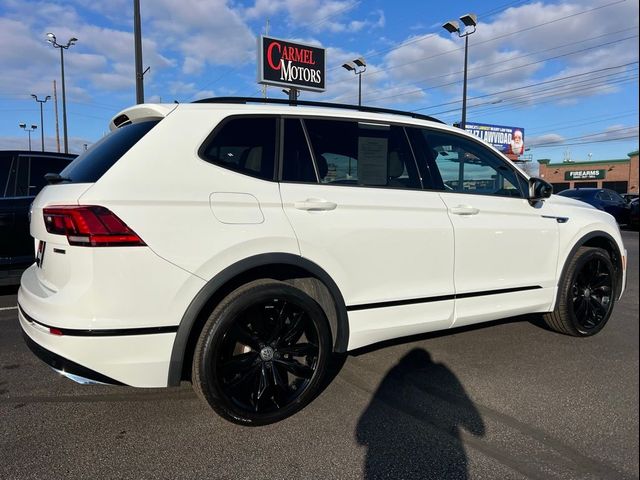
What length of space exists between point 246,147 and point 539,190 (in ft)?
8.25

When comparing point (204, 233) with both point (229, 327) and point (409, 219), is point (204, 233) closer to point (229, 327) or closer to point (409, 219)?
point (229, 327)

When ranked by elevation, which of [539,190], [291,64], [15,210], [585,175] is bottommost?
[15,210]

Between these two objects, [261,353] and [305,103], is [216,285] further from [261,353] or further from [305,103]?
[305,103]

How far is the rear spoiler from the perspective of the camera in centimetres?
283

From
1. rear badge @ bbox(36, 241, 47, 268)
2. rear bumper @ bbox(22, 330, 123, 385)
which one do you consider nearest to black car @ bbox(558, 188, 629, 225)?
rear badge @ bbox(36, 241, 47, 268)

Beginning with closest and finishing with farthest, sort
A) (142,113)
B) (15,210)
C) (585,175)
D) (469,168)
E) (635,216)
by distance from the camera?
(142,113)
(469,168)
(15,210)
(635,216)
(585,175)

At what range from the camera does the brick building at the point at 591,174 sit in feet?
164

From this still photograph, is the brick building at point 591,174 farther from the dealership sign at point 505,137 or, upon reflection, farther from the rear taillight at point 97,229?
the rear taillight at point 97,229

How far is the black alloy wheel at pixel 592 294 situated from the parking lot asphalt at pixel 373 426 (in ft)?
1.68

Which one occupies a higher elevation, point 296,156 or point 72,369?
point 296,156

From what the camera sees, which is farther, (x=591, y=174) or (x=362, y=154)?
(x=591, y=174)

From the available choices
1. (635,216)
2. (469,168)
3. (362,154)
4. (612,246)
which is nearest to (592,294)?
(612,246)

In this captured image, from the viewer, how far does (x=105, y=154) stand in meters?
2.76

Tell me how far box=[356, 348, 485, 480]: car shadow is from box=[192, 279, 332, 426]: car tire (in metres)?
0.47
